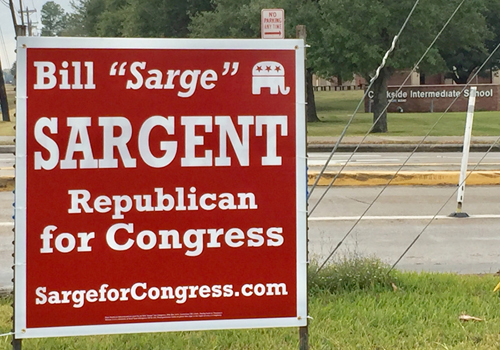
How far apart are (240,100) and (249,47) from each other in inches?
9.7

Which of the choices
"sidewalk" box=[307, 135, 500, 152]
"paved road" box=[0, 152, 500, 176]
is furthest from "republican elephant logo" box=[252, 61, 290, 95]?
"sidewalk" box=[307, 135, 500, 152]

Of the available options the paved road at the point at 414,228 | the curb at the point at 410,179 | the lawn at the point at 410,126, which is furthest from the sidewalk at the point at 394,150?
the lawn at the point at 410,126

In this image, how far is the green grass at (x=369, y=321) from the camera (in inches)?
166

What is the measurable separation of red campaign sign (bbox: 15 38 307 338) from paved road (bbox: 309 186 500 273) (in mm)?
2434

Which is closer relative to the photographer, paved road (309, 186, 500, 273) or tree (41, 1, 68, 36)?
paved road (309, 186, 500, 273)

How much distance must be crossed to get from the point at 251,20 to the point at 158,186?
2775 centimetres

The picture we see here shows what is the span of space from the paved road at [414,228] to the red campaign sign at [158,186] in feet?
7.99

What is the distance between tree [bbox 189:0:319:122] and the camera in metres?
28.0

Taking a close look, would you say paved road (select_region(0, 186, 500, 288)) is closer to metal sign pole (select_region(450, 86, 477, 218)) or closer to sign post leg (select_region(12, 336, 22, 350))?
metal sign pole (select_region(450, 86, 477, 218))

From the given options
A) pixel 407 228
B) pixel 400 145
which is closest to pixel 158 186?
pixel 407 228

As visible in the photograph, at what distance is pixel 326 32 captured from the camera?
26609 mm

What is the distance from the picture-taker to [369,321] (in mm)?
4578

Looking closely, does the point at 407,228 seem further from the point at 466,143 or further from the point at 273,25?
the point at 273,25

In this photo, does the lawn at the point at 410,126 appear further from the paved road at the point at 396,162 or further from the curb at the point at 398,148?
the paved road at the point at 396,162
